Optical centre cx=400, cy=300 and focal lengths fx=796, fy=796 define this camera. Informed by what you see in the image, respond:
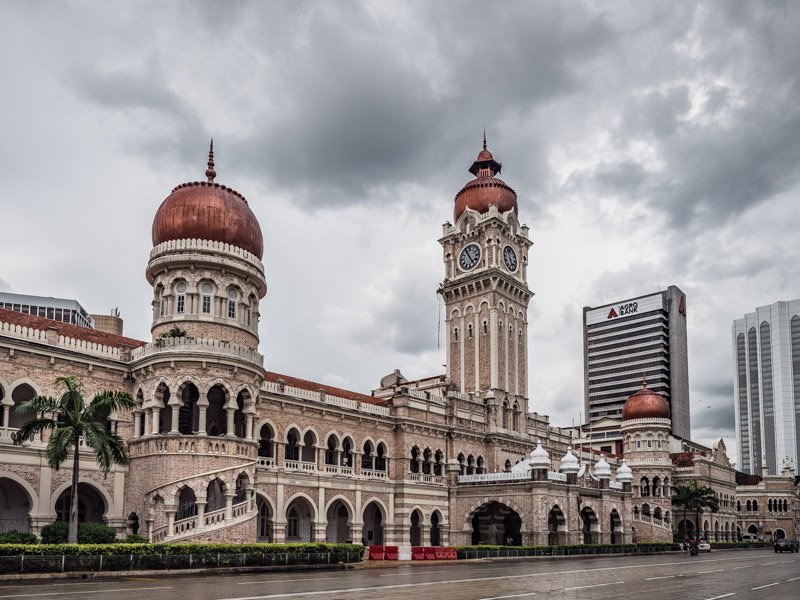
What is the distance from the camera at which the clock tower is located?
2425 inches

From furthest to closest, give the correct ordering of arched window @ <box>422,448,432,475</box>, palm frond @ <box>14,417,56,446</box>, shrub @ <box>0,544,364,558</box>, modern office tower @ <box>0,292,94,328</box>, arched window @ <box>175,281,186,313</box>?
modern office tower @ <box>0,292,94,328</box>
arched window @ <box>422,448,432,475</box>
arched window @ <box>175,281,186,313</box>
palm frond @ <box>14,417,56,446</box>
shrub @ <box>0,544,364,558</box>

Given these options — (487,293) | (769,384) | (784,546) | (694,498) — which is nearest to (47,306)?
(487,293)

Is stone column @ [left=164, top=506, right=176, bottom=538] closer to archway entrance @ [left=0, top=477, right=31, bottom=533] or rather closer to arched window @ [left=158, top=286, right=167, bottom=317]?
archway entrance @ [left=0, top=477, right=31, bottom=533]

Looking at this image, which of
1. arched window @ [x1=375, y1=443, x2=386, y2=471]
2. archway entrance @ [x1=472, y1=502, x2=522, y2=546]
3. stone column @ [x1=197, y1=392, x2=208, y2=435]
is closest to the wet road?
stone column @ [x1=197, y1=392, x2=208, y2=435]

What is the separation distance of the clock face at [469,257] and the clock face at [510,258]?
6.91 ft

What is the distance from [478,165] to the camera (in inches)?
2724

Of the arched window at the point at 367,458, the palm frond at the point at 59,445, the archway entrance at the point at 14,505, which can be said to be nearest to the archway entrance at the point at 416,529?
the arched window at the point at 367,458

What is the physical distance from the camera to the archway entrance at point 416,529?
52281 millimetres

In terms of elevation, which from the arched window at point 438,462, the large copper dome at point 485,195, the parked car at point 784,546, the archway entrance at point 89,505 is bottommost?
the parked car at point 784,546

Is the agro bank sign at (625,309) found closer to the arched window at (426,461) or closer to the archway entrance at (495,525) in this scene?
the archway entrance at (495,525)

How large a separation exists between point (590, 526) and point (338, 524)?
64.6 ft

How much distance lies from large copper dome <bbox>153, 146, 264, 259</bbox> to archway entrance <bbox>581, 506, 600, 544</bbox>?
31.6m

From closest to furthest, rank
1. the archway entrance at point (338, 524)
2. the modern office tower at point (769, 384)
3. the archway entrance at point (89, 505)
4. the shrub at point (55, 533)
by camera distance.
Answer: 1. the shrub at point (55, 533)
2. the archway entrance at point (89, 505)
3. the archway entrance at point (338, 524)
4. the modern office tower at point (769, 384)

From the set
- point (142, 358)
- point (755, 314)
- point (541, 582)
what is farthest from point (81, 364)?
point (755, 314)
